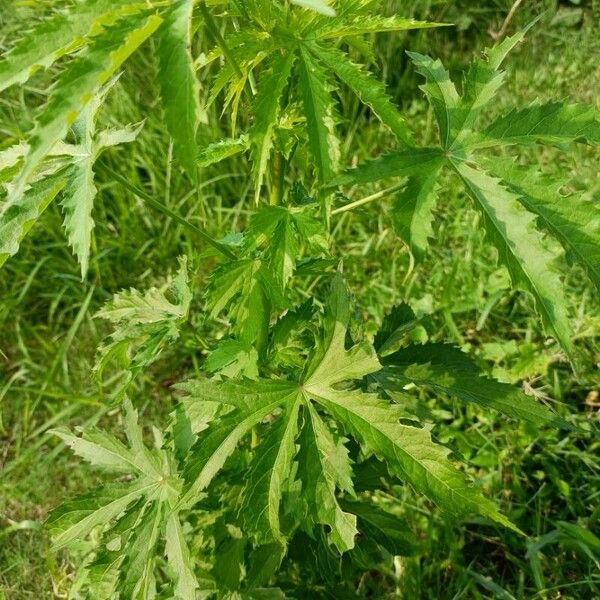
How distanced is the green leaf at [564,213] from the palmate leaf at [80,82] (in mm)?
612

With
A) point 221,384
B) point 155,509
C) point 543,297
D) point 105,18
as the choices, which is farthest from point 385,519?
point 105,18

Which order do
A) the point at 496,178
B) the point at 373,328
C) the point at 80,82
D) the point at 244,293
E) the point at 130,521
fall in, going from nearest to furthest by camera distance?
the point at 80,82 < the point at 496,178 < the point at 244,293 < the point at 130,521 < the point at 373,328

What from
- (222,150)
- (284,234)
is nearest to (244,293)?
(284,234)

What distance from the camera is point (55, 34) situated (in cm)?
83

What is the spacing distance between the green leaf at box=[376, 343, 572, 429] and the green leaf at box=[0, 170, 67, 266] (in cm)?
71

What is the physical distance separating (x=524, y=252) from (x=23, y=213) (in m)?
0.76

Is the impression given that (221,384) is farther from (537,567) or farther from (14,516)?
(14,516)

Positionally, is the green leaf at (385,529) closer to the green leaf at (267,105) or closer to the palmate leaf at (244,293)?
the palmate leaf at (244,293)

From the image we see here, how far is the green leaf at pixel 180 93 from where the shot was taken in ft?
2.56

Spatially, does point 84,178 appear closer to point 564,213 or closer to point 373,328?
point 564,213

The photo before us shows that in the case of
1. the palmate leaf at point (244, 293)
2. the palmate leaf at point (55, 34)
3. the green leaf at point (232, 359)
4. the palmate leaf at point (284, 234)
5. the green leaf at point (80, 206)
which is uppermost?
the palmate leaf at point (55, 34)

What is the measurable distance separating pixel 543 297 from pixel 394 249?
73.3 inches

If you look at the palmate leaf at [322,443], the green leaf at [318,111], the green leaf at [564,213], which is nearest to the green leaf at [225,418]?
the palmate leaf at [322,443]

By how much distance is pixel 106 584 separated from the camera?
1463 mm
